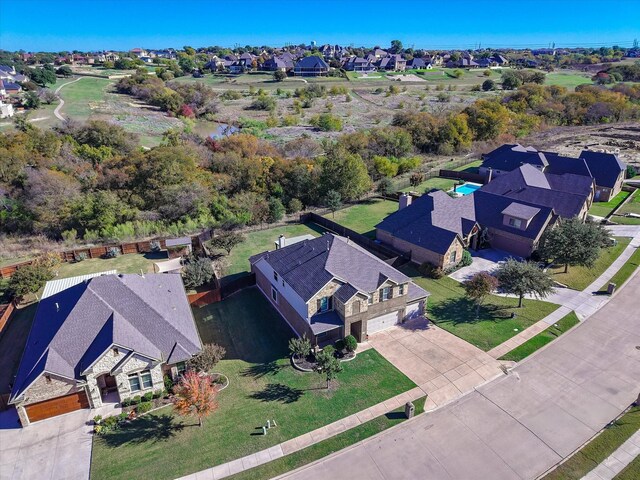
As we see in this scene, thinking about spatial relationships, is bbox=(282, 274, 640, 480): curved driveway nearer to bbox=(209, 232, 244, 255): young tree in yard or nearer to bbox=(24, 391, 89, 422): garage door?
bbox=(24, 391, 89, 422): garage door

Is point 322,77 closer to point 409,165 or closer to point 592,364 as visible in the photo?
point 409,165

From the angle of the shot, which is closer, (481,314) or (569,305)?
(481,314)

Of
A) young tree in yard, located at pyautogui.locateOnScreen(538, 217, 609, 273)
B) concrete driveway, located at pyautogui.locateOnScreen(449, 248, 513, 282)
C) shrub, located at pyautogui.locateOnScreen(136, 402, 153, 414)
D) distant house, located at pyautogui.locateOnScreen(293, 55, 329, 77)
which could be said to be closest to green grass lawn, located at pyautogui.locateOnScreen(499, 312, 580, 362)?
young tree in yard, located at pyautogui.locateOnScreen(538, 217, 609, 273)

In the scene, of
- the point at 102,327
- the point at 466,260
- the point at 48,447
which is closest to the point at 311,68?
the point at 466,260

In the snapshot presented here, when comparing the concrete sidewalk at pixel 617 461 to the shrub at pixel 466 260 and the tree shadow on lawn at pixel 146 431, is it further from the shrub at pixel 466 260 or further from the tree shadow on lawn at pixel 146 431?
the tree shadow on lawn at pixel 146 431

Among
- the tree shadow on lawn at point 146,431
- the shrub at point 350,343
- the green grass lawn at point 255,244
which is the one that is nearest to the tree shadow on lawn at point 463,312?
the shrub at point 350,343

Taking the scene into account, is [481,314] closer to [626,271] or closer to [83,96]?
[626,271]
